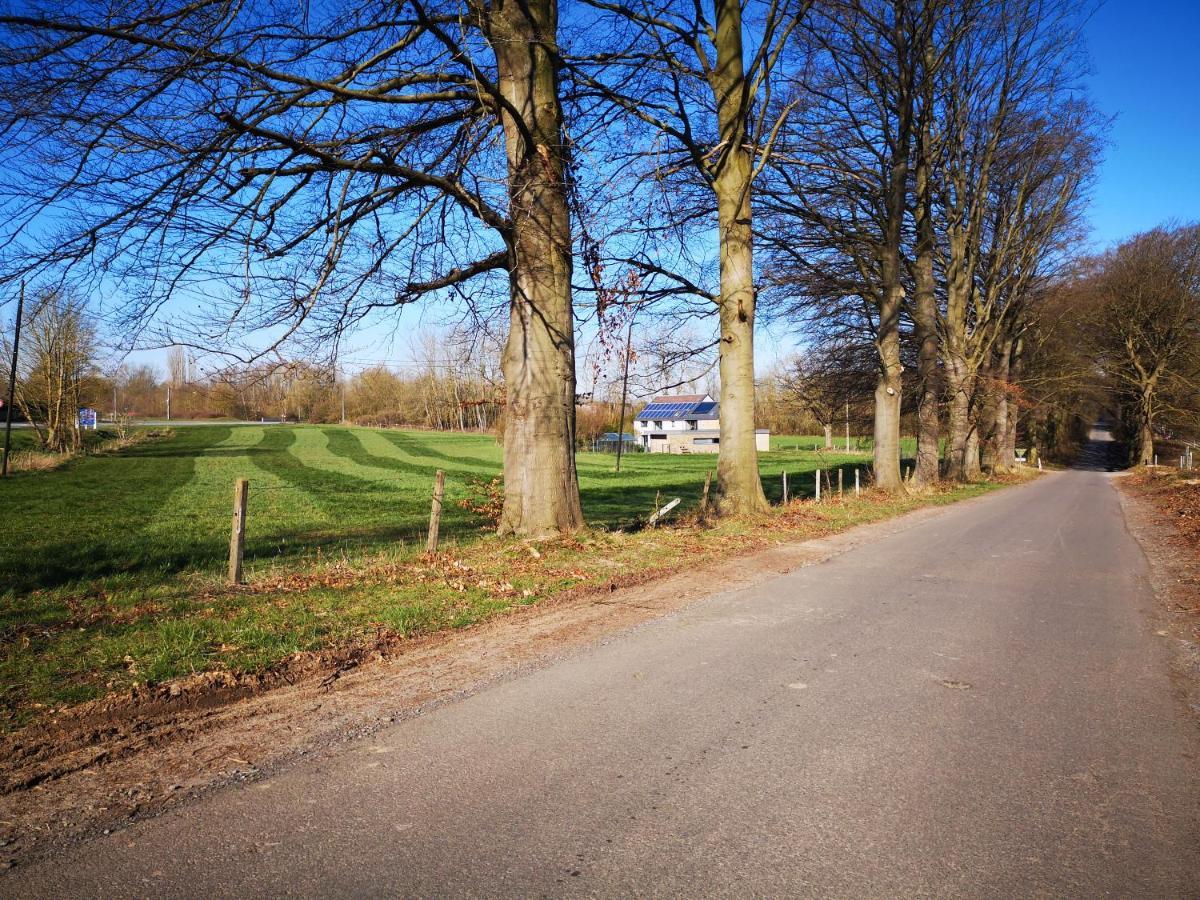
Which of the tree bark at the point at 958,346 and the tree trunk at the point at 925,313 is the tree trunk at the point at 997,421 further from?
the tree trunk at the point at 925,313

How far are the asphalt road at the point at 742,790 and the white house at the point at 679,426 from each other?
85117 mm

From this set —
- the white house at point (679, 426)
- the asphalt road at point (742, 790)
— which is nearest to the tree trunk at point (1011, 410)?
the asphalt road at point (742, 790)

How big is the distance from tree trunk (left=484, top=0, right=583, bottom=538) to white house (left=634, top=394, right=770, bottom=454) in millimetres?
80113

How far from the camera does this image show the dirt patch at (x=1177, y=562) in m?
5.41

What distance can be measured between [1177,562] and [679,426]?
9169 centimetres

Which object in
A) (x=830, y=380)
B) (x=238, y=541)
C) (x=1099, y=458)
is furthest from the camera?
(x=1099, y=458)

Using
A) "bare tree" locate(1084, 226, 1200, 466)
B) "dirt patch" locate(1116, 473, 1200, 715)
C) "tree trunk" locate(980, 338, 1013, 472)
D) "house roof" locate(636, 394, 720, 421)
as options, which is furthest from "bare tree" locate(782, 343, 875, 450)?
"house roof" locate(636, 394, 720, 421)

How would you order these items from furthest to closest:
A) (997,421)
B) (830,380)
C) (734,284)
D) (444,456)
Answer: (444,456) → (997,421) → (830,380) → (734,284)

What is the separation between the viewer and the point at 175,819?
3061mm

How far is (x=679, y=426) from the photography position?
101875mm

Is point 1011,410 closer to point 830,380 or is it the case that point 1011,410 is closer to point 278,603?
point 830,380

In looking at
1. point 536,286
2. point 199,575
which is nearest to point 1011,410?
point 536,286

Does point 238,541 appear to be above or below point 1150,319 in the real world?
below

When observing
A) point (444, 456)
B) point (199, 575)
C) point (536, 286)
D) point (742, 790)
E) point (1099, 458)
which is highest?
point (536, 286)
